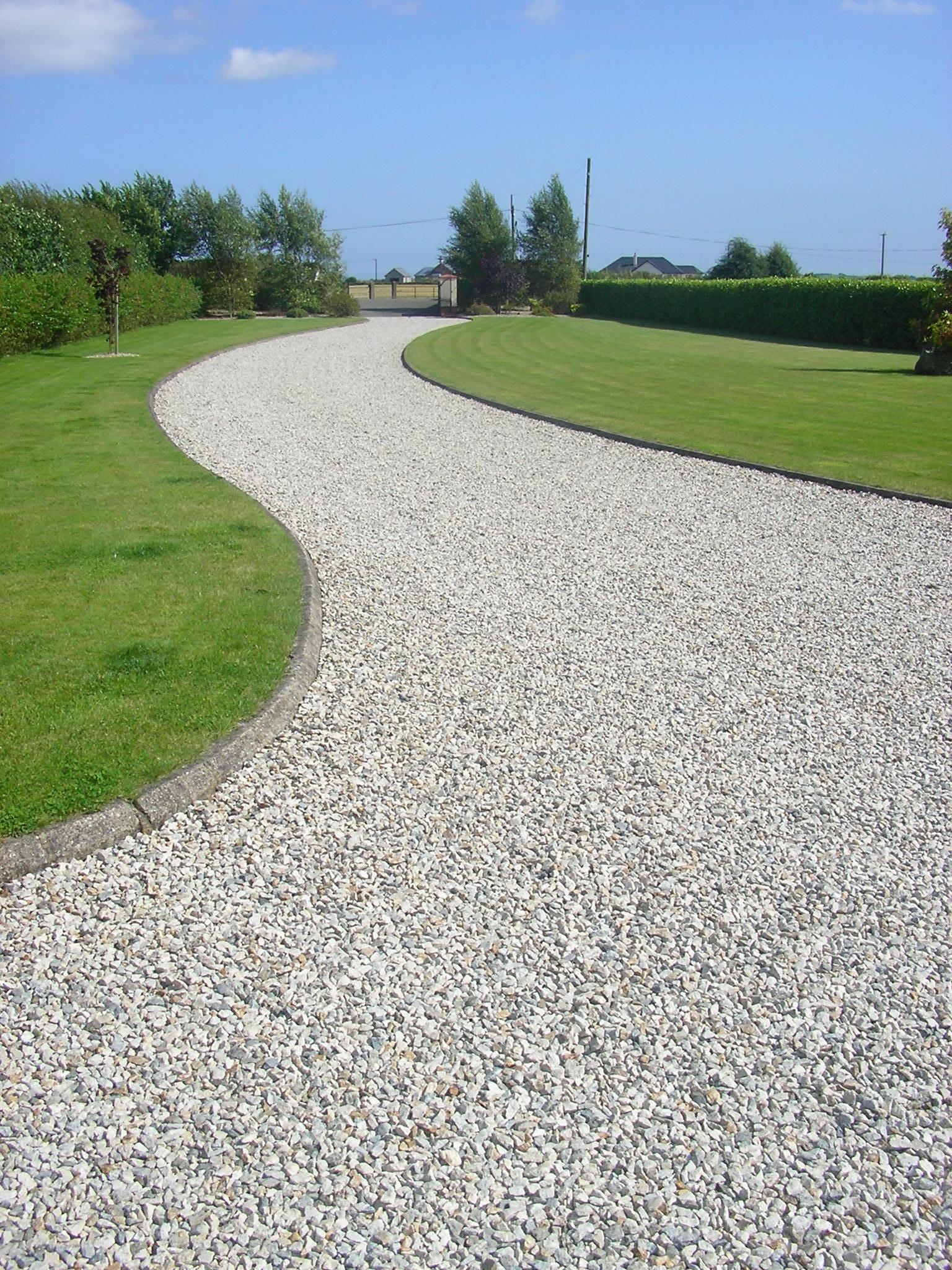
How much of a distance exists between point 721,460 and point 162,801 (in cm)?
978

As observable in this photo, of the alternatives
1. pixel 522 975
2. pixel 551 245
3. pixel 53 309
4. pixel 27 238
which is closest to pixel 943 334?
pixel 53 309

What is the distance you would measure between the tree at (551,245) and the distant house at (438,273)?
201 inches

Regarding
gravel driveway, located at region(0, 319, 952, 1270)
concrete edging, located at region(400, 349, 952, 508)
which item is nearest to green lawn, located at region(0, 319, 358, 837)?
gravel driveway, located at region(0, 319, 952, 1270)

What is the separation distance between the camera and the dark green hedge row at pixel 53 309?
23.2 meters

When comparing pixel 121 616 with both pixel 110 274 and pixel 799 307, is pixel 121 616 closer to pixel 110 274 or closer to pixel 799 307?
pixel 110 274

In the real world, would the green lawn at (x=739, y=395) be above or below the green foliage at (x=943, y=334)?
below

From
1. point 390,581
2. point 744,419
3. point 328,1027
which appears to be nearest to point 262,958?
point 328,1027

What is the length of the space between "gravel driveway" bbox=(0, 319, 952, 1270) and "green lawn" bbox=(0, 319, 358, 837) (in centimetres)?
39

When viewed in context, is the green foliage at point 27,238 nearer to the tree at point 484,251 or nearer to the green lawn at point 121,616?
the green lawn at point 121,616

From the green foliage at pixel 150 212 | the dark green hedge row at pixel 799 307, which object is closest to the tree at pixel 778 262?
the dark green hedge row at pixel 799 307

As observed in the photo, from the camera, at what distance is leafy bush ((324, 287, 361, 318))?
49406 mm

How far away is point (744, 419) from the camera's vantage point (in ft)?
52.6

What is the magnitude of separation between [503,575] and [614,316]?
4804 cm

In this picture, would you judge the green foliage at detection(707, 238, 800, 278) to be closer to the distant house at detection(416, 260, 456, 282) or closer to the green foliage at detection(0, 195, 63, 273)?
the distant house at detection(416, 260, 456, 282)
